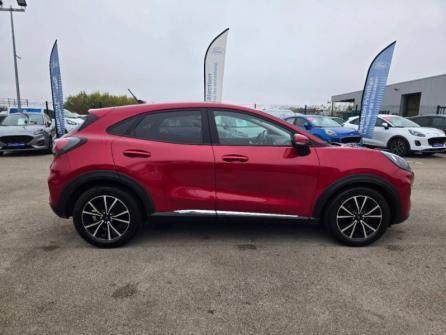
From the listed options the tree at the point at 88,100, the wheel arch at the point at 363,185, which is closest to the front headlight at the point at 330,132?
the wheel arch at the point at 363,185

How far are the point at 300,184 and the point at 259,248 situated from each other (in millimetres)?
837

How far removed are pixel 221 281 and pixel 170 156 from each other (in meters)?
1.35

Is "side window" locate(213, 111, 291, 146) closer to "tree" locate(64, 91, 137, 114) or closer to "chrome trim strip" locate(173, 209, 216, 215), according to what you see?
"chrome trim strip" locate(173, 209, 216, 215)

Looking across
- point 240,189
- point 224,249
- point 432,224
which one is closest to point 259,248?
point 224,249

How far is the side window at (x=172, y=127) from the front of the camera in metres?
3.69

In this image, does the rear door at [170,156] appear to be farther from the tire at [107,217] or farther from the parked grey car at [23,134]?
the parked grey car at [23,134]

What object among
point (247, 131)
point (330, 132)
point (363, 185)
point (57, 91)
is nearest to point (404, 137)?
point (330, 132)

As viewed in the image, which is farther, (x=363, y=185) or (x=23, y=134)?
(x=23, y=134)

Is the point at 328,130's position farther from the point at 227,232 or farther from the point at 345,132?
the point at 227,232

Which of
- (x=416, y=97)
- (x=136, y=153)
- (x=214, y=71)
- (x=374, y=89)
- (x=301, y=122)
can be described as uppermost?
(x=416, y=97)

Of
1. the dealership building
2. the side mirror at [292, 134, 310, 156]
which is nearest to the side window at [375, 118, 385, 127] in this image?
the side mirror at [292, 134, 310, 156]

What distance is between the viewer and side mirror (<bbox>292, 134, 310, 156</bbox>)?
352cm

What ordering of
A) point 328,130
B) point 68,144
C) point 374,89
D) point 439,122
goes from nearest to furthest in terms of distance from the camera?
point 68,144
point 374,89
point 328,130
point 439,122

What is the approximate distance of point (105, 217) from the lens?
3.75m
